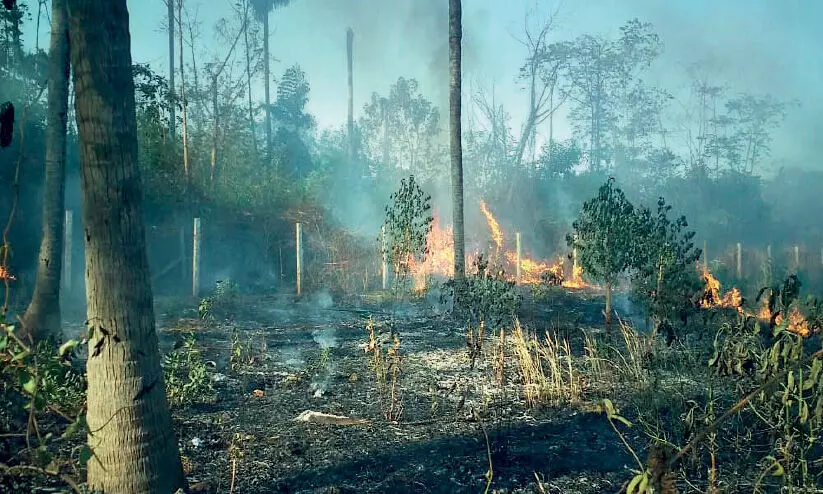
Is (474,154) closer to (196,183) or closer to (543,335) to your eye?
(196,183)

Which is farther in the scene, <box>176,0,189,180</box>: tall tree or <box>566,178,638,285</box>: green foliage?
<box>176,0,189,180</box>: tall tree

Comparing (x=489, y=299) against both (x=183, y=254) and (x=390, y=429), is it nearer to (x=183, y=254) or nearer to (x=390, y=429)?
(x=390, y=429)

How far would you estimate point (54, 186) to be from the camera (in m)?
6.22

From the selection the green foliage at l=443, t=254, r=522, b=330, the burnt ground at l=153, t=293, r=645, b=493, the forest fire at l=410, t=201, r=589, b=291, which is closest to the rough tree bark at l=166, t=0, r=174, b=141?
the forest fire at l=410, t=201, r=589, b=291

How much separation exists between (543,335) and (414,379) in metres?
3.24

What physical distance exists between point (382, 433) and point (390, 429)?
12 cm

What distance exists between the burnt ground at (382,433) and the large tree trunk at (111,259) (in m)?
0.74

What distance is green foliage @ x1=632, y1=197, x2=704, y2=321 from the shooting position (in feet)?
22.5

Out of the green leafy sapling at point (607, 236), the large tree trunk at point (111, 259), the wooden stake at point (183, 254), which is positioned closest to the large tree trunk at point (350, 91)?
the wooden stake at point (183, 254)

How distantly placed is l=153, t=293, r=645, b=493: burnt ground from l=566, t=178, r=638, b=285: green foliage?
2.23 m

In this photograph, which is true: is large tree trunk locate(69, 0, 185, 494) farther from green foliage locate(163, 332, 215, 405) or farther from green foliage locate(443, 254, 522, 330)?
green foliage locate(443, 254, 522, 330)

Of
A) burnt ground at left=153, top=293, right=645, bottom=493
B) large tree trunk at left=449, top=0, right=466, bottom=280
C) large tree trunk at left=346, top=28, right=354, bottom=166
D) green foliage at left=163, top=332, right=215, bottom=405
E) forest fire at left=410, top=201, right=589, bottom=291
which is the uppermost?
large tree trunk at left=346, top=28, right=354, bottom=166

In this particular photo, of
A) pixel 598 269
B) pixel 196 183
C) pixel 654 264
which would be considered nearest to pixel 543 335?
pixel 598 269

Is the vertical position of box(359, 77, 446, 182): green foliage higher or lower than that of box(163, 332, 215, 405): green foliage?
higher
